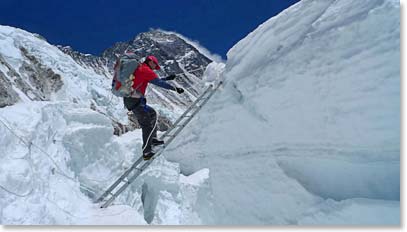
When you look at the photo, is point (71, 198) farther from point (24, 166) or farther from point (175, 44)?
point (175, 44)

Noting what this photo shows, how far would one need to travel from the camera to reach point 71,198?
193 inches

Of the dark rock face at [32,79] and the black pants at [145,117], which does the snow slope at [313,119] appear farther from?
the dark rock face at [32,79]

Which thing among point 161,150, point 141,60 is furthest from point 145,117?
point 141,60

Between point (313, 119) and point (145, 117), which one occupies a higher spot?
point (313, 119)

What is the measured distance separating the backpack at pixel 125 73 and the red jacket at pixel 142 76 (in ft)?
0.17

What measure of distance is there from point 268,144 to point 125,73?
2.36 meters

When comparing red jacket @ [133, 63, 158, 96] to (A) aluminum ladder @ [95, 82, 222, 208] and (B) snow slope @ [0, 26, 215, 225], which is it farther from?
(B) snow slope @ [0, 26, 215, 225]

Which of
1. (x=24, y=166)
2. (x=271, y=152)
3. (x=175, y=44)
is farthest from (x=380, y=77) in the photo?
(x=175, y=44)

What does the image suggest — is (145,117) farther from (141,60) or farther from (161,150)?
(141,60)

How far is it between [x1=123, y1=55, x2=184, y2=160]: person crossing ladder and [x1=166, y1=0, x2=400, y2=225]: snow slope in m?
1.57

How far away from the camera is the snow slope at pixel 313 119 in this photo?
445cm

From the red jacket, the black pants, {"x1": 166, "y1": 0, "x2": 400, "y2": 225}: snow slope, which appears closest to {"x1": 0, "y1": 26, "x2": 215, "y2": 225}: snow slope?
the black pants

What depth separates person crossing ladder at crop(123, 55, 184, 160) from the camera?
5137 millimetres

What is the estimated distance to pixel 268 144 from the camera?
609cm
